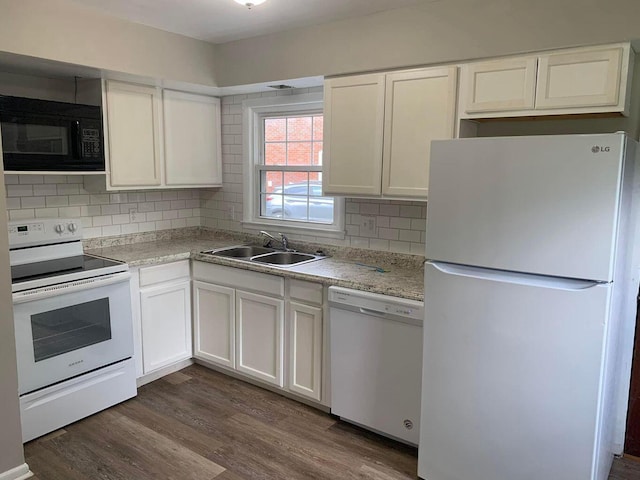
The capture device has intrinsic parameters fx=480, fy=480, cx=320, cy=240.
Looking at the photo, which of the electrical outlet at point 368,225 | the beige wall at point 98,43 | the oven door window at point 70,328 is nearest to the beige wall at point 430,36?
the beige wall at point 98,43

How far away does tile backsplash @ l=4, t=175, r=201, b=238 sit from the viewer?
3.13 metres

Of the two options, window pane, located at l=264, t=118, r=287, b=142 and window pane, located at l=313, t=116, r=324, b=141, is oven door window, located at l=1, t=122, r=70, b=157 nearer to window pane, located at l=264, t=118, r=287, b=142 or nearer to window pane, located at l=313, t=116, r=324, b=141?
window pane, located at l=264, t=118, r=287, b=142

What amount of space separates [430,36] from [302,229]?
5.46ft

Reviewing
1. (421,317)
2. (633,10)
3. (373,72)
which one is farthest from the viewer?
(373,72)

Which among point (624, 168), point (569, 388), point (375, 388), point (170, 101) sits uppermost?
point (170, 101)

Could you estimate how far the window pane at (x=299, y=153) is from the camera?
370cm

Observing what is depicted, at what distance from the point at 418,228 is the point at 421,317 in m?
0.83

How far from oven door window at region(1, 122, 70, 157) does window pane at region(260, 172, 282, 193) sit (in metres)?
1.50

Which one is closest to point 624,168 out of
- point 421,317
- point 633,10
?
point 633,10

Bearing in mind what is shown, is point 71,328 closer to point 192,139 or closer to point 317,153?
point 192,139

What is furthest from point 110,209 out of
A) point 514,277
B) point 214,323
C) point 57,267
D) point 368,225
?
point 514,277

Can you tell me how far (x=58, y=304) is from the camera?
274cm

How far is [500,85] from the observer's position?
239cm

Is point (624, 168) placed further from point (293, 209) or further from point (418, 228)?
point (293, 209)
